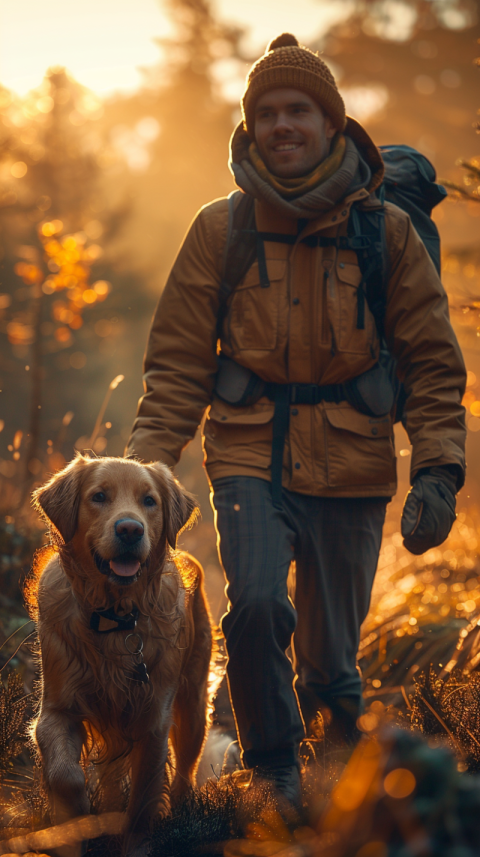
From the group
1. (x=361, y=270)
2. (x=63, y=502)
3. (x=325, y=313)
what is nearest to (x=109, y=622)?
(x=63, y=502)

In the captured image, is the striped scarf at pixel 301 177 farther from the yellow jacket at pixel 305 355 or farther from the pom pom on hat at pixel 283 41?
the pom pom on hat at pixel 283 41

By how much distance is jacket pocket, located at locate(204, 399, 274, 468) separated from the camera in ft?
11.3

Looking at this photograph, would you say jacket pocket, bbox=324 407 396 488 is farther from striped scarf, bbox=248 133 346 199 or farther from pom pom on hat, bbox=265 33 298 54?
pom pom on hat, bbox=265 33 298 54

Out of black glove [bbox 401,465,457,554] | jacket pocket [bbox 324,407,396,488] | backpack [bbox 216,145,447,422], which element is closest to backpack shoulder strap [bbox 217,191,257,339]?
backpack [bbox 216,145,447,422]

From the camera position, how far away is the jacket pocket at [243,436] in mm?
3445

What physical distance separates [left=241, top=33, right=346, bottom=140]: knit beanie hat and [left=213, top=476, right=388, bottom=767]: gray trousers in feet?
6.11

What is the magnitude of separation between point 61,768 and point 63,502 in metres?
0.97

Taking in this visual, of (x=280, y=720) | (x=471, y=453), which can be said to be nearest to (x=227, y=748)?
(x=280, y=720)

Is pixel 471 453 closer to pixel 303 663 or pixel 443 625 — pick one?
pixel 443 625

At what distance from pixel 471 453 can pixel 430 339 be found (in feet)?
85.0

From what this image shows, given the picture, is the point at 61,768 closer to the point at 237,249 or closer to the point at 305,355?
the point at 305,355

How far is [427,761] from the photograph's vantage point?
3.33 ft

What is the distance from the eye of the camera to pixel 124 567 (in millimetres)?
2898

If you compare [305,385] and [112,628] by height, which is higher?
[305,385]
